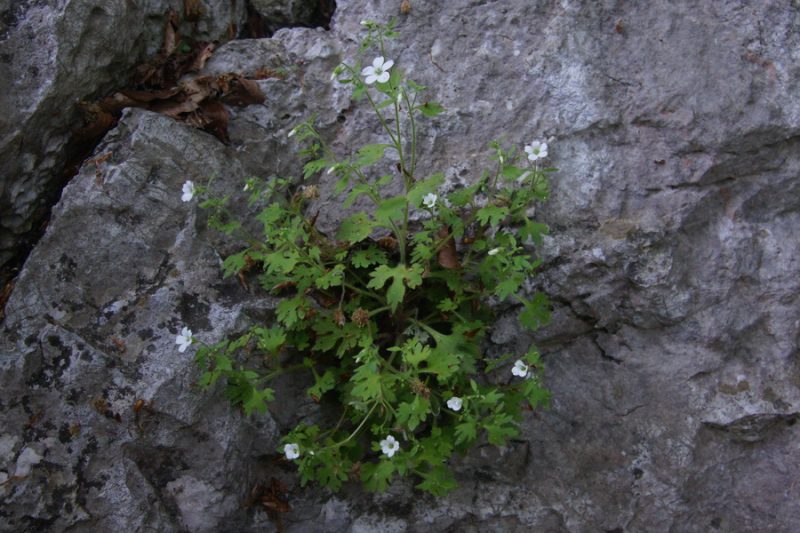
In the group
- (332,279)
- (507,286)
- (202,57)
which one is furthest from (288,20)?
(507,286)

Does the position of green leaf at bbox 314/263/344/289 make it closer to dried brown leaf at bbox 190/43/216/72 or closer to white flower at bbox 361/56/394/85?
white flower at bbox 361/56/394/85

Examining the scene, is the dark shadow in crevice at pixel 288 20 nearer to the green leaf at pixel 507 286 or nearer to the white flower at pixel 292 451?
the green leaf at pixel 507 286


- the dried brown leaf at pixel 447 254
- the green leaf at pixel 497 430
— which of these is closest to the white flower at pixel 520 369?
the green leaf at pixel 497 430

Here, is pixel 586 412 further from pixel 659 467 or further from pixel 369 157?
pixel 369 157

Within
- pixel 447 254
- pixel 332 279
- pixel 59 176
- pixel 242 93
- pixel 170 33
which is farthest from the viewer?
pixel 170 33

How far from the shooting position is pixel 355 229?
3.54m

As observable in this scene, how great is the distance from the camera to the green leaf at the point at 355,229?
3.46 m

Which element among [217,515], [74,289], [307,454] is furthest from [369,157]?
[217,515]

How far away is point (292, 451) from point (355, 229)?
110 centimetres

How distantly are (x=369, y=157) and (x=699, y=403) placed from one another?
2032 mm

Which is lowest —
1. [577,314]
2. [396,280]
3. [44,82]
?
[577,314]

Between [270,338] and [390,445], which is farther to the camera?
[270,338]

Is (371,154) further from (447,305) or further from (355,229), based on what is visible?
(447,305)

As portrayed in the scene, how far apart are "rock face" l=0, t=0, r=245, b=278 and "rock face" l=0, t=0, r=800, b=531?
0.23m
